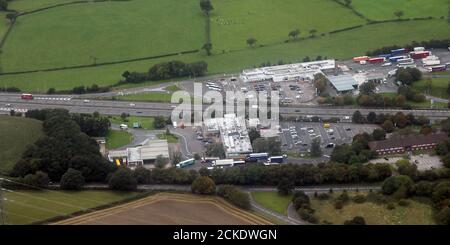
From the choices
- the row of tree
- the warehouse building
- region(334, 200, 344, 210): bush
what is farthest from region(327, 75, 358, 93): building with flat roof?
the row of tree

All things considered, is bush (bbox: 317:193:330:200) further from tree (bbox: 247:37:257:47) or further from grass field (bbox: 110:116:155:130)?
tree (bbox: 247:37:257:47)

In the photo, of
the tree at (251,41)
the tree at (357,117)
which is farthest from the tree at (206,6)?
the tree at (357,117)

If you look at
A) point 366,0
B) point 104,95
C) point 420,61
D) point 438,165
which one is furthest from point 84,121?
point 366,0

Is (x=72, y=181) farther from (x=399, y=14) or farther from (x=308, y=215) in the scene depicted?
(x=399, y=14)

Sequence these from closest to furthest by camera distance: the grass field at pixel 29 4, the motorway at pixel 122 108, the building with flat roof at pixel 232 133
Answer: the building with flat roof at pixel 232 133 < the motorway at pixel 122 108 < the grass field at pixel 29 4

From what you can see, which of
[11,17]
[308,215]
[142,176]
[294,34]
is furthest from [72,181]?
[11,17]

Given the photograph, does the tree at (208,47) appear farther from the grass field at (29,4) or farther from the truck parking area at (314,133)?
the grass field at (29,4)
